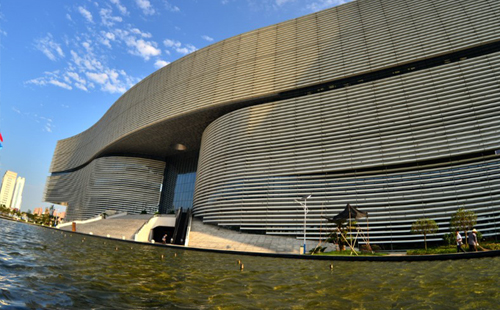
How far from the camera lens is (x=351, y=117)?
26.6m

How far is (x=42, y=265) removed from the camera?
8453 mm

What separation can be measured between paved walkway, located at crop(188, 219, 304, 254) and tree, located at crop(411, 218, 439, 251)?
7.83 meters

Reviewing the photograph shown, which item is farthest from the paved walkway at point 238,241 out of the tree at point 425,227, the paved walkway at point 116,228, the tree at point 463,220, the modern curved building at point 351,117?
the tree at point 463,220

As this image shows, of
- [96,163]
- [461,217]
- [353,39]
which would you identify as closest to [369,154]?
[461,217]

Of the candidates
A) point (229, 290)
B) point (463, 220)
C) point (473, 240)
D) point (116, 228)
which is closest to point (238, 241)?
point (463, 220)

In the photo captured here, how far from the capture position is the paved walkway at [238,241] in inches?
930

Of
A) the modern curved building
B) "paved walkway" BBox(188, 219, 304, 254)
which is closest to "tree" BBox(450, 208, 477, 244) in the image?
the modern curved building

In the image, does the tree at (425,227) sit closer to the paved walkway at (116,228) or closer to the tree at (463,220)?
the tree at (463,220)

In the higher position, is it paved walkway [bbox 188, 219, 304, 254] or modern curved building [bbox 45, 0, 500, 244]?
modern curved building [bbox 45, 0, 500, 244]

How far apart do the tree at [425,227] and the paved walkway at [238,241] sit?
25.7ft

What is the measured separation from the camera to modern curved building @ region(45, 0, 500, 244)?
21.7 meters

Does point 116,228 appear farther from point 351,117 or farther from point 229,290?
point 229,290

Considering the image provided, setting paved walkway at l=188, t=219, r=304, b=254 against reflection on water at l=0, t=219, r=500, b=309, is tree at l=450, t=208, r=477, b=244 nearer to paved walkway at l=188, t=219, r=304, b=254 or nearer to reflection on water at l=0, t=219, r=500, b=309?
paved walkway at l=188, t=219, r=304, b=254

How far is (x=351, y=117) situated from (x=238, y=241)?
48.9 ft
